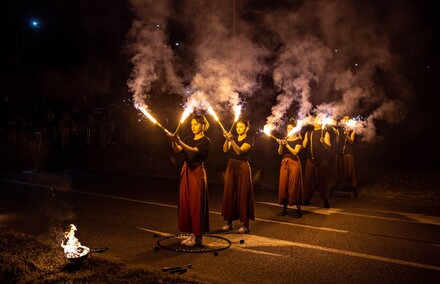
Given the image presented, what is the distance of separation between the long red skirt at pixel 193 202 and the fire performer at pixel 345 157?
230 inches

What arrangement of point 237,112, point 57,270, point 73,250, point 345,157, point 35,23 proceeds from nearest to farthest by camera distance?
1. point 57,270
2. point 73,250
3. point 237,112
4. point 345,157
5. point 35,23

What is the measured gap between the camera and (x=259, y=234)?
826cm

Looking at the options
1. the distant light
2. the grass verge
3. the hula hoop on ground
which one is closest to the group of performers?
the hula hoop on ground

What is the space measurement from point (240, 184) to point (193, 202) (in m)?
1.34

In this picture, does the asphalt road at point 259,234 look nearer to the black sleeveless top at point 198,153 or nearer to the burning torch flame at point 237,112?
the black sleeveless top at point 198,153

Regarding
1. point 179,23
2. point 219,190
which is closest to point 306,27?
point 179,23

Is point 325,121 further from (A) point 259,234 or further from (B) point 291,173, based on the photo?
(A) point 259,234

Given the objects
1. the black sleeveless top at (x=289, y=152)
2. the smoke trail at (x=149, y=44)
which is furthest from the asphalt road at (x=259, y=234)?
the smoke trail at (x=149, y=44)

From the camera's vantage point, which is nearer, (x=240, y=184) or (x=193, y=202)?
(x=193, y=202)

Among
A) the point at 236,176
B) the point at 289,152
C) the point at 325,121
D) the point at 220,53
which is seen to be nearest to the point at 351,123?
the point at 325,121

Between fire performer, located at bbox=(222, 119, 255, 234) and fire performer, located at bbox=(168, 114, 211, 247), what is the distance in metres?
1.01

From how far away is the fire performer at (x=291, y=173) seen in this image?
380 inches

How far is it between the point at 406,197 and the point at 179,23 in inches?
274

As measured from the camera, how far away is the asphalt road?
20.8ft
